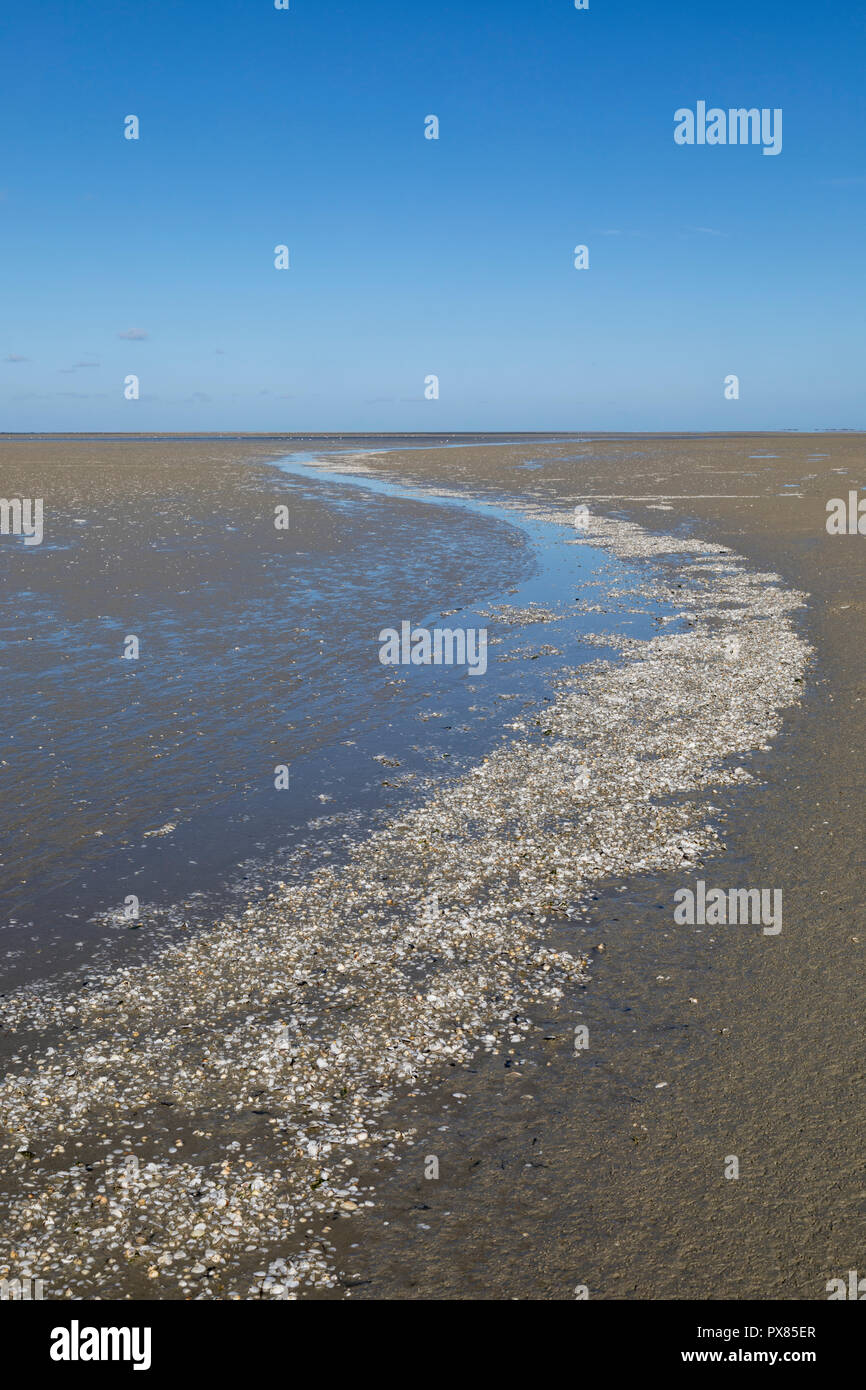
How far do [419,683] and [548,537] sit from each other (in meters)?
29.2

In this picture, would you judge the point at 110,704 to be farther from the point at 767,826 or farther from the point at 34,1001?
the point at 767,826

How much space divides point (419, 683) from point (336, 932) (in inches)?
466

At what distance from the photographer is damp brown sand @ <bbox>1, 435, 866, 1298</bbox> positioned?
6.92 metres

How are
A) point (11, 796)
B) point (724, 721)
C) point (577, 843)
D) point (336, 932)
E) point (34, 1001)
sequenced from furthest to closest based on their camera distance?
1. point (724, 721)
2. point (11, 796)
3. point (577, 843)
4. point (336, 932)
5. point (34, 1001)

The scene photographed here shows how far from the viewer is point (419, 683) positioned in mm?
22766

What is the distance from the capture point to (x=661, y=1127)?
8250 mm

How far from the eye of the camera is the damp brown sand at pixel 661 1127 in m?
6.92

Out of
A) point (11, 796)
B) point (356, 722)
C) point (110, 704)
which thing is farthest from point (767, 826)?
point (110, 704)

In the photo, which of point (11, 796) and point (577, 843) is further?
point (11, 796)

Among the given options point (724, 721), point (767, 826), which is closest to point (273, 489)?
point (724, 721)

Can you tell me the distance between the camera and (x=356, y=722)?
19859 millimetres
